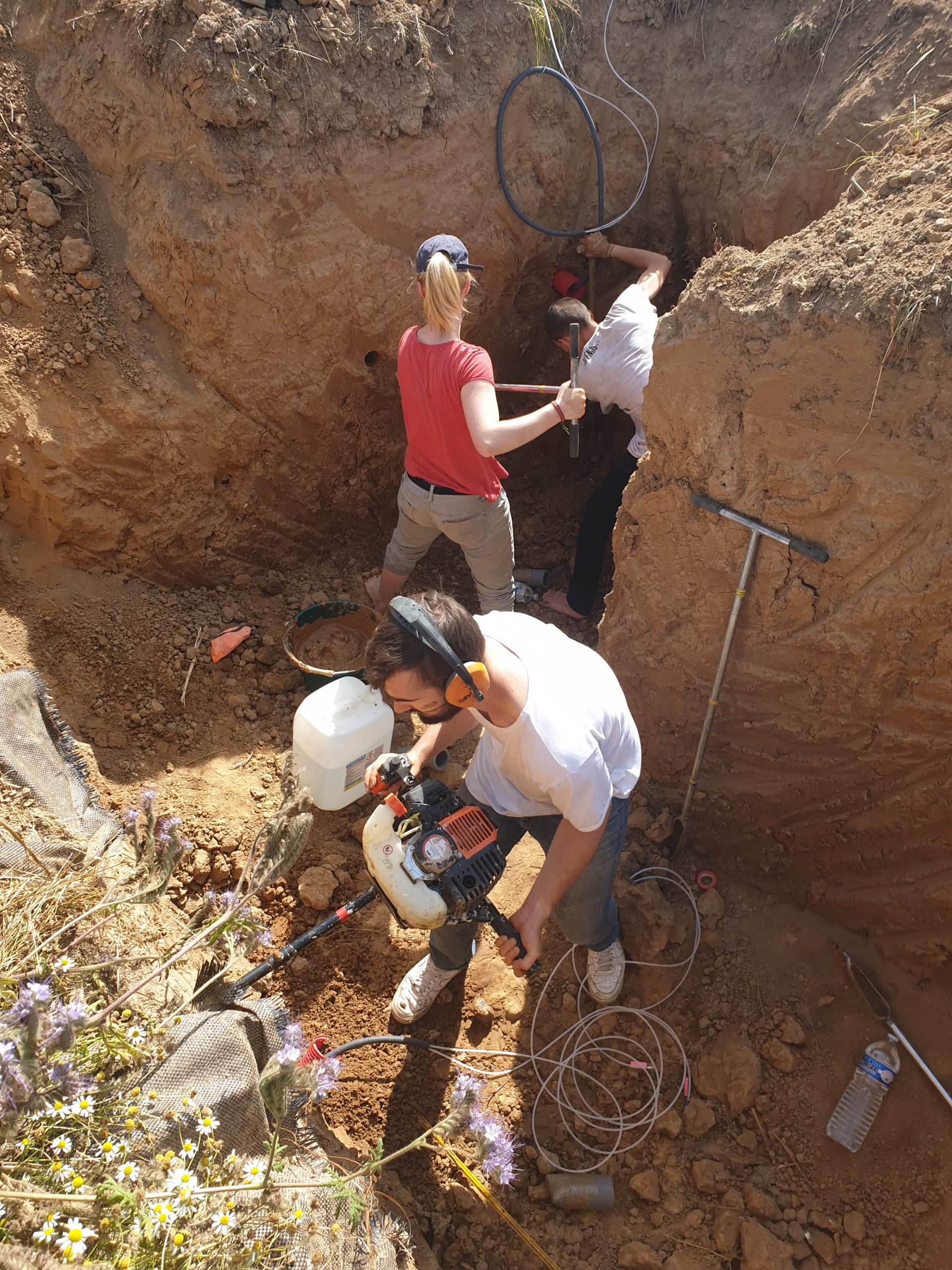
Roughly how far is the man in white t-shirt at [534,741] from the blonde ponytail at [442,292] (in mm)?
1406

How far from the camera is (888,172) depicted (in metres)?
2.87

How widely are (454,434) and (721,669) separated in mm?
1450

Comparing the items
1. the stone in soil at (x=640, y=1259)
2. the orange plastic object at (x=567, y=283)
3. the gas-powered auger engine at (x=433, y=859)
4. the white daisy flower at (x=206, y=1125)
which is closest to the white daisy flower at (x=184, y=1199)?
the white daisy flower at (x=206, y=1125)

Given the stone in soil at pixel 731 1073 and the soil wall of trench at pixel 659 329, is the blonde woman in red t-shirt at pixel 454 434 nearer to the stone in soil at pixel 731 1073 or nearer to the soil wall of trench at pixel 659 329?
the soil wall of trench at pixel 659 329

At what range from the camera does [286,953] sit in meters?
2.78

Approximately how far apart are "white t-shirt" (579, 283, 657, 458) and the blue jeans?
1832mm

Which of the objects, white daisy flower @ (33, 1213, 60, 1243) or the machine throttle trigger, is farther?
the machine throttle trigger

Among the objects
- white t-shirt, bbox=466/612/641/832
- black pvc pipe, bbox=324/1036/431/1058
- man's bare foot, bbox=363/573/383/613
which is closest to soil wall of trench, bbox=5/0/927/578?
man's bare foot, bbox=363/573/383/613

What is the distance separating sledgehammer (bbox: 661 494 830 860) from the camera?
278cm

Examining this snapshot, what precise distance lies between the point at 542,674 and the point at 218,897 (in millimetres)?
1348

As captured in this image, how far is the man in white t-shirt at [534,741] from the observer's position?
6.98ft

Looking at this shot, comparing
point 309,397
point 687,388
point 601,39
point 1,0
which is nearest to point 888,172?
point 687,388

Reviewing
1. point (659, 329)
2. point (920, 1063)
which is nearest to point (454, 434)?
point (659, 329)

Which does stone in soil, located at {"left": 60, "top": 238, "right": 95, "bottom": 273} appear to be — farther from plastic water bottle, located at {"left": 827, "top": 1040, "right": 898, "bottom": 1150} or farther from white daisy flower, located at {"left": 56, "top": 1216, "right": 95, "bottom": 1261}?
plastic water bottle, located at {"left": 827, "top": 1040, "right": 898, "bottom": 1150}
